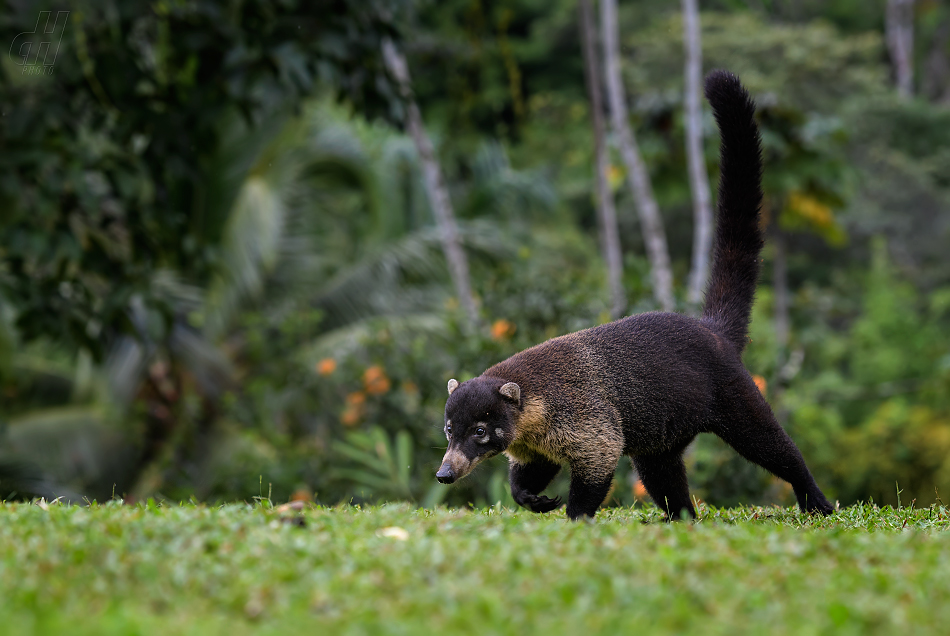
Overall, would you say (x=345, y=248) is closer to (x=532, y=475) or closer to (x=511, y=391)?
(x=532, y=475)

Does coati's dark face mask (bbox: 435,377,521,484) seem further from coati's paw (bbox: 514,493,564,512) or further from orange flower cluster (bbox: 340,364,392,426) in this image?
orange flower cluster (bbox: 340,364,392,426)

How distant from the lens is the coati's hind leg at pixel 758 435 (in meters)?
4.84

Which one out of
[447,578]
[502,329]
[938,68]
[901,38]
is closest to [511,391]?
Result: [447,578]

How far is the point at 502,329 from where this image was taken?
8016 millimetres

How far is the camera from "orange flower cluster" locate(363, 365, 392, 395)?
912cm

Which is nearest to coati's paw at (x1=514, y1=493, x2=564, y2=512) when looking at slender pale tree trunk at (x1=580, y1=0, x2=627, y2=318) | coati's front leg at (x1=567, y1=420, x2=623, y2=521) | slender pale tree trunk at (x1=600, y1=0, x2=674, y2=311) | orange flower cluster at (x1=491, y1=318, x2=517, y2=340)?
coati's front leg at (x1=567, y1=420, x2=623, y2=521)

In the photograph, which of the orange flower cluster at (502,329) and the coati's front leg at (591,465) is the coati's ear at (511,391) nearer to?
the coati's front leg at (591,465)

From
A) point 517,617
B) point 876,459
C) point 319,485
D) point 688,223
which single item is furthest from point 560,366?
point 688,223

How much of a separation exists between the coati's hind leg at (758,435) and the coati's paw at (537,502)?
895 mm

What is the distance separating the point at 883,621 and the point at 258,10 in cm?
573

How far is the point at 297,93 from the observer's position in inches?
249

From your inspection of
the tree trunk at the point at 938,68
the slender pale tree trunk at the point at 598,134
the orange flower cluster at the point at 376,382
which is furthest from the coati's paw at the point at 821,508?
the tree trunk at the point at 938,68

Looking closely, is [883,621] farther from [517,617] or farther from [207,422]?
[207,422]

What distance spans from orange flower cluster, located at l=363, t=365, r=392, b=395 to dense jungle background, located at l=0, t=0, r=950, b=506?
2 cm
